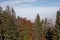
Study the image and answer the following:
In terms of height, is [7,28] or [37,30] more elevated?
[7,28]

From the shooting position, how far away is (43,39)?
414 ft

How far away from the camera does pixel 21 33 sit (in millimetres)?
109125

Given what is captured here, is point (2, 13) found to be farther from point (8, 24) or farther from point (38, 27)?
point (38, 27)

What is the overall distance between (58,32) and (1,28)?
28463 millimetres

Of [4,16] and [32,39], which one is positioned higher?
[4,16]

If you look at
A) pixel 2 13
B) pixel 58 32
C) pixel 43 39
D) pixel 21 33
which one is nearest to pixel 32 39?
pixel 43 39

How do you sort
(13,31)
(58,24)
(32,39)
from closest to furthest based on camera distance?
(58,24) < (13,31) < (32,39)

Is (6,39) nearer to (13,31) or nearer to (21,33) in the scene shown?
(13,31)

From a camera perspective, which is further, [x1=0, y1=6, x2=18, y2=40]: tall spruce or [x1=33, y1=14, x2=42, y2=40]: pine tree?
[x1=33, y1=14, x2=42, y2=40]: pine tree

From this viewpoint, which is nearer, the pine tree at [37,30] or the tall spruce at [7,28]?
the tall spruce at [7,28]

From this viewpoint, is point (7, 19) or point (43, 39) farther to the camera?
point (43, 39)

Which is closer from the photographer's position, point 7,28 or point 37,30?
point 7,28

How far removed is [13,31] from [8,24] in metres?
3.32

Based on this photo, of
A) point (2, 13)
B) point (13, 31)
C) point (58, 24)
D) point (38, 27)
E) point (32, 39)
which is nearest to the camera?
point (58, 24)
